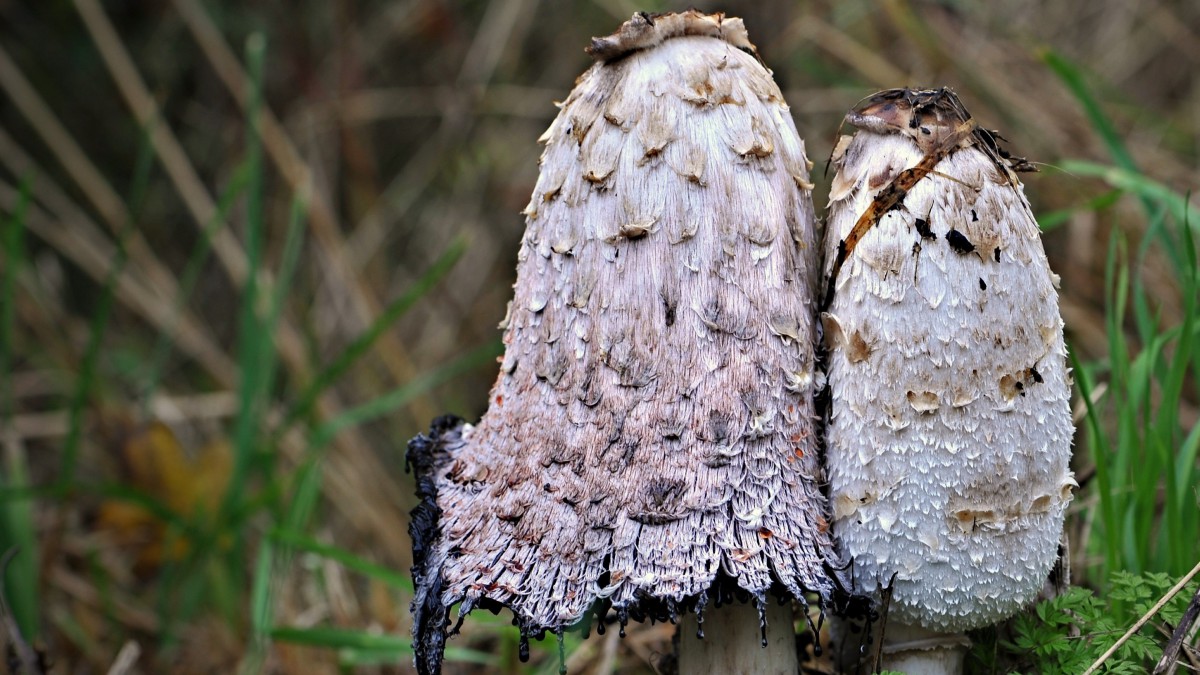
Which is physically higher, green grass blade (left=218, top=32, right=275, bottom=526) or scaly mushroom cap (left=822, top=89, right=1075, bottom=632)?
green grass blade (left=218, top=32, right=275, bottom=526)

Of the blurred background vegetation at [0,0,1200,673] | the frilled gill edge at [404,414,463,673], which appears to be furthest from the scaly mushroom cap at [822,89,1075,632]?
the frilled gill edge at [404,414,463,673]

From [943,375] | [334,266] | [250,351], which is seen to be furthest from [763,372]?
[334,266]

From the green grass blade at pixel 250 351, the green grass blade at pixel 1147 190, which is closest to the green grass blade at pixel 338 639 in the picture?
the green grass blade at pixel 250 351

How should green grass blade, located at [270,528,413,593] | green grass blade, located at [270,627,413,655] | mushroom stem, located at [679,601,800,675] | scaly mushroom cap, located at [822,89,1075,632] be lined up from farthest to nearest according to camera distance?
green grass blade, located at [270,528,413,593]
green grass blade, located at [270,627,413,655]
mushroom stem, located at [679,601,800,675]
scaly mushroom cap, located at [822,89,1075,632]

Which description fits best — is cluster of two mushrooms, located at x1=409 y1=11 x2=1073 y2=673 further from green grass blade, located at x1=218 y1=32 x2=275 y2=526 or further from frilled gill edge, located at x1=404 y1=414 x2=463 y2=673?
green grass blade, located at x1=218 y1=32 x2=275 y2=526

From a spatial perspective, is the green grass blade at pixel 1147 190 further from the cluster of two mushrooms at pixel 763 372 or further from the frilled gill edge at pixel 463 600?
the frilled gill edge at pixel 463 600

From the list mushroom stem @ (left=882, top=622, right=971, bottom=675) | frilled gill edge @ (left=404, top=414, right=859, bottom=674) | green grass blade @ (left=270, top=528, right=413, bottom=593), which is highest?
green grass blade @ (left=270, top=528, right=413, bottom=593)
